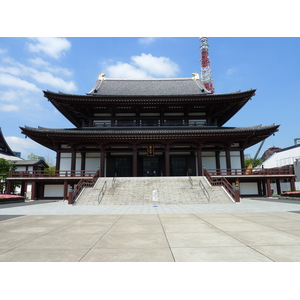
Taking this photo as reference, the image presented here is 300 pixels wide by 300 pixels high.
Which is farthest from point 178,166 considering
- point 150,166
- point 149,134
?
point 149,134

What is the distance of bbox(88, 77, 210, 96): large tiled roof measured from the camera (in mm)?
27047

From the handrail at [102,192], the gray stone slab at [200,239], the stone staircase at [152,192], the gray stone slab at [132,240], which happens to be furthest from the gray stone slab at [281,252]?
the handrail at [102,192]

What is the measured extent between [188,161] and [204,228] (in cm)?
1800

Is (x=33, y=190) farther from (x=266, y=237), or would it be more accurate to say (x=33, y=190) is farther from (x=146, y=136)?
(x=266, y=237)

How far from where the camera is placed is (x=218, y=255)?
A: 3721 mm

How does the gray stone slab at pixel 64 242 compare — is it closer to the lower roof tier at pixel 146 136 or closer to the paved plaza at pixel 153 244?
the paved plaza at pixel 153 244

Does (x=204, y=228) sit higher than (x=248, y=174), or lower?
lower

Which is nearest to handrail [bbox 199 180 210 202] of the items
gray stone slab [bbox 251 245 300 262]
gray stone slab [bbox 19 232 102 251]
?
gray stone slab [bbox 251 245 300 262]

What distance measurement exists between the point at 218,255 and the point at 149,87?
27727 millimetres

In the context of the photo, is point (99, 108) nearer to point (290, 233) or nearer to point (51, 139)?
point (51, 139)

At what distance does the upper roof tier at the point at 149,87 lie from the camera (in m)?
27.0

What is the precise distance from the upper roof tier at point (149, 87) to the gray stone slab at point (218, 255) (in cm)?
2417

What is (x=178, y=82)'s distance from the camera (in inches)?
1198
